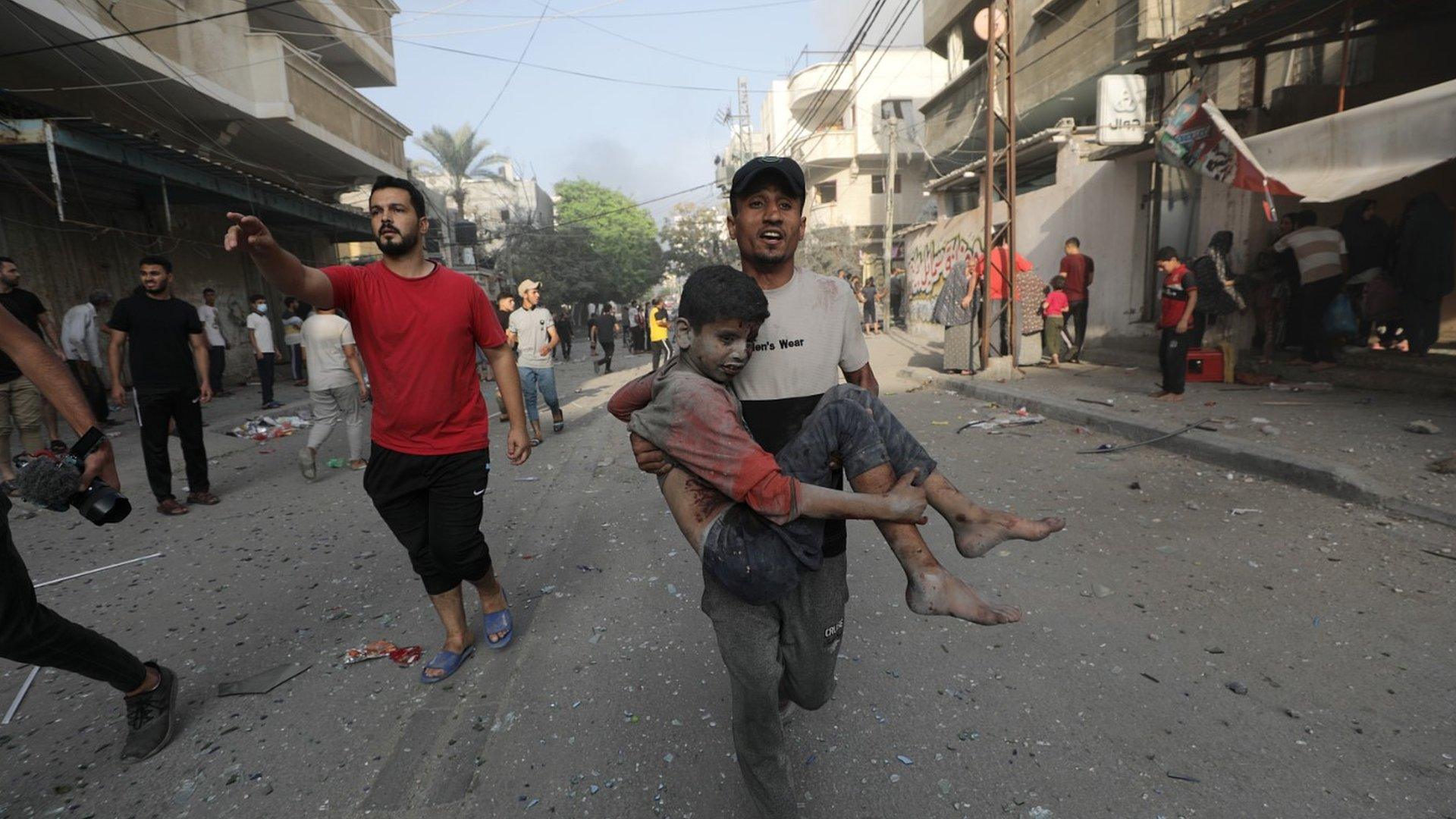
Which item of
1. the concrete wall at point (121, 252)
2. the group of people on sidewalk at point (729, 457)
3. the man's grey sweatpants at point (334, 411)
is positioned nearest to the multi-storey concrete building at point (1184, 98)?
the group of people on sidewalk at point (729, 457)

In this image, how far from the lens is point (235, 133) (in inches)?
534

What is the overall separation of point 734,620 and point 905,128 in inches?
1443

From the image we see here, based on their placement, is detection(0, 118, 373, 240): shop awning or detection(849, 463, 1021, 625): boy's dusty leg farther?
detection(0, 118, 373, 240): shop awning

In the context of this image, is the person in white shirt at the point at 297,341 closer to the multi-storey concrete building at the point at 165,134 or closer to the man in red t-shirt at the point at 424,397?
the multi-storey concrete building at the point at 165,134

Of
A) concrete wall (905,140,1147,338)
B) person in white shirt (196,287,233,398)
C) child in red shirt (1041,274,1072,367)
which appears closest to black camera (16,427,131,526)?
person in white shirt (196,287,233,398)

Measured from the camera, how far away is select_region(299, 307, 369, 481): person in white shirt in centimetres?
629

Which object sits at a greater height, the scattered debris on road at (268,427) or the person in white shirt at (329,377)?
the person in white shirt at (329,377)

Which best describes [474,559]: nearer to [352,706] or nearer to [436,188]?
[352,706]

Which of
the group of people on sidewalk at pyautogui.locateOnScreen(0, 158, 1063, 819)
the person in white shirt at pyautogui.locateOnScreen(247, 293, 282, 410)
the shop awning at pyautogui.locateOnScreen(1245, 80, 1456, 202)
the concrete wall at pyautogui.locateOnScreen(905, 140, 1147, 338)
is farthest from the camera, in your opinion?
the concrete wall at pyautogui.locateOnScreen(905, 140, 1147, 338)

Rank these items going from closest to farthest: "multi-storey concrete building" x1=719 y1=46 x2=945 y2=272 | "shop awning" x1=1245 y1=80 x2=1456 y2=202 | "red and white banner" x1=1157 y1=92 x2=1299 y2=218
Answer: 1. "shop awning" x1=1245 y1=80 x2=1456 y2=202
2. "red and white banner" x1=1157 y1=92 x2=1299 y2=218
3. "multi-storey concrete building" x1=719 y1=46 x2=945 y2=272

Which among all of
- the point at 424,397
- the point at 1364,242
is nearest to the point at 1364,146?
the point at 1364,242

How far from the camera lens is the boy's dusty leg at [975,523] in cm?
196

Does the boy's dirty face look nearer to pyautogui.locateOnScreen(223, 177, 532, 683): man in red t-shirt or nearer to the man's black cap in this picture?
the man's black cap

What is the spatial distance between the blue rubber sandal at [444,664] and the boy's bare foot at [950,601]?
7.00 ft
